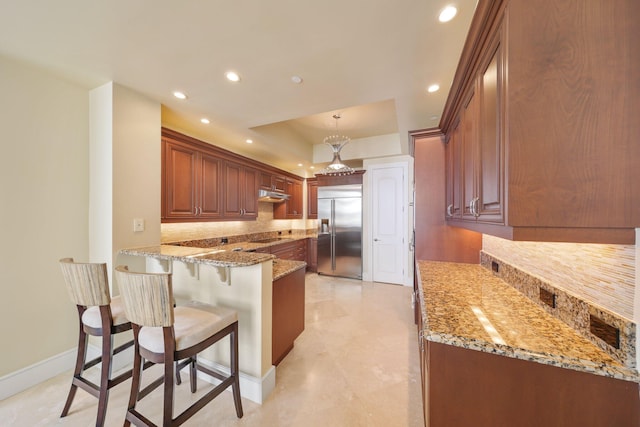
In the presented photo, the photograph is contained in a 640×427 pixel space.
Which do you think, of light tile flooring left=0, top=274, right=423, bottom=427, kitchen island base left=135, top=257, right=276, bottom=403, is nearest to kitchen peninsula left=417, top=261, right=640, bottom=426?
light tile flooring left=0, top=274, right=423, bottom=427

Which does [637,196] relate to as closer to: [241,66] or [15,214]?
[241,66]

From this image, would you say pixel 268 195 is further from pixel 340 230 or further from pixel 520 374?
pixel 520 374

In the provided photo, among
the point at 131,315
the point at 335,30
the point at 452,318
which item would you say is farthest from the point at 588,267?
the point at 131,315

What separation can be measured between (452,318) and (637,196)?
29.9 inches

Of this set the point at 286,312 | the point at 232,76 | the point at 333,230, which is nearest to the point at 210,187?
the point at 232,76

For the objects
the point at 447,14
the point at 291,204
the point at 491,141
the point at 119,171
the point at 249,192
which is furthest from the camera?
the point at 291,204

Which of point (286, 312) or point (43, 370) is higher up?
point (286, 312)

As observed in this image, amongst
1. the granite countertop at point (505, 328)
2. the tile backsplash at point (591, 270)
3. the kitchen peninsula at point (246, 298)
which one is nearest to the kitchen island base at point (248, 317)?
the kitchen peninsula at point (246, 298)

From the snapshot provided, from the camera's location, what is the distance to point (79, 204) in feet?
6.72

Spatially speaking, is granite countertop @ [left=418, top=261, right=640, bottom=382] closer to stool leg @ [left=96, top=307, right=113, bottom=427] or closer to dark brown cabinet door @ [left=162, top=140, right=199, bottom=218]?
stool leg @ [left=96, top=307, right=113, bottom=427]

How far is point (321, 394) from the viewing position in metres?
1.72

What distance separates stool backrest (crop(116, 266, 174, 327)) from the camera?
1099mm

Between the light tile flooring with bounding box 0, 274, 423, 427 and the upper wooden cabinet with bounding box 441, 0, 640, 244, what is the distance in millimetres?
1514

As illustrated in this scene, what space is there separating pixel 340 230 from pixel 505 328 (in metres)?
3.85
